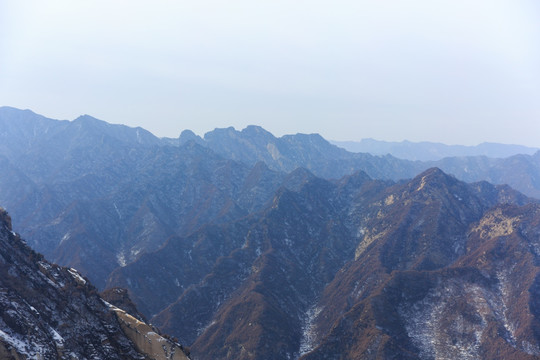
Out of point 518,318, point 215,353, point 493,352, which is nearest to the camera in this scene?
point 493,352

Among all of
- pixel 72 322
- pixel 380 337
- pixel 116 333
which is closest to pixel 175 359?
pixel 116 333

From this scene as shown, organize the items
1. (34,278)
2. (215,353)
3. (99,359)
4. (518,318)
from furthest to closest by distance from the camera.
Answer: (215,353) → (518,318) → (34,278) → (99,359)

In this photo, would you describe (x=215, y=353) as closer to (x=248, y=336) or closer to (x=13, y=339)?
(x=248, y=336)

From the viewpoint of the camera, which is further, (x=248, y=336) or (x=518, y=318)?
(x=248, y=336)

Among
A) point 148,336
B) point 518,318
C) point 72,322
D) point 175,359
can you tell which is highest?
point 72,322

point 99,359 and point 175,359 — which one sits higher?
point 99,359

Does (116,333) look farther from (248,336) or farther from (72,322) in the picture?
(248,336)
